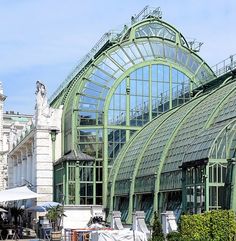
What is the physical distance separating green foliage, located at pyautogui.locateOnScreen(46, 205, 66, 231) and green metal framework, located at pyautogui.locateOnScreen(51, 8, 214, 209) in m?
4.82

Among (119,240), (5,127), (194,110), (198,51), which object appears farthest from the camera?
(5,127)

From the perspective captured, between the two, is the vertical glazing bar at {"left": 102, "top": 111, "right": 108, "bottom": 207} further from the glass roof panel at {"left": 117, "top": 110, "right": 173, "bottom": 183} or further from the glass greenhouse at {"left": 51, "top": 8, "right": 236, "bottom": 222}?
the glass roof panel at {"left": 117, "top": 110, "right": 173, "bottom": 183}

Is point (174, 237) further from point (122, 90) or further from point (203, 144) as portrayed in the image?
point (122, 90)

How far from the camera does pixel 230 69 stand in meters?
47.8

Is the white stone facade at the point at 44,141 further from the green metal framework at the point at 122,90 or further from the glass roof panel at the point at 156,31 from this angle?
the glass roof panel at the point at 156,31

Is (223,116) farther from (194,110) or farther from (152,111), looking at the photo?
(152,111)

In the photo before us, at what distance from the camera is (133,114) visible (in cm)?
5750

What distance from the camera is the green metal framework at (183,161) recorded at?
114 feet

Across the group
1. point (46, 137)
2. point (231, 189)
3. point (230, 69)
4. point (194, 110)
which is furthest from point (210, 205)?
point (46, 137)

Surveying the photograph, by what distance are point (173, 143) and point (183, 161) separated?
6.74 metres

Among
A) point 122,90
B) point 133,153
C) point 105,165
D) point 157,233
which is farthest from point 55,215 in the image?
point 157,233

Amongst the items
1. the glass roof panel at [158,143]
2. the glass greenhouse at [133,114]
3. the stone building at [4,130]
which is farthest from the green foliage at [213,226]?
the stone building at [4,130]

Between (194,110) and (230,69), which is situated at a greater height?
(230,69)

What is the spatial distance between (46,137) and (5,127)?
301ft
